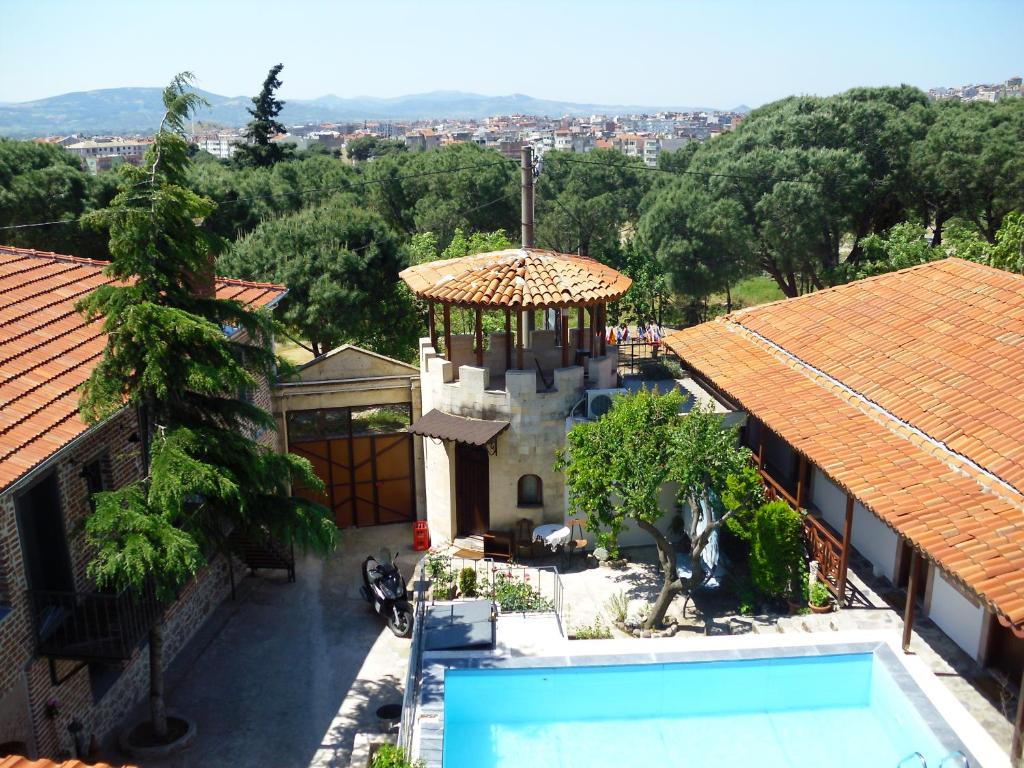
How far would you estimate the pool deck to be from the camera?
42.5 feet

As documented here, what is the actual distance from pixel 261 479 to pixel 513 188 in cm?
4166

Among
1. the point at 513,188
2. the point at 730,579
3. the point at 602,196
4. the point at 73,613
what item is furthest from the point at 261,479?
the point at 602,196

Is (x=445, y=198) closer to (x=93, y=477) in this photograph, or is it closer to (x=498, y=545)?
(x=498, y=545)

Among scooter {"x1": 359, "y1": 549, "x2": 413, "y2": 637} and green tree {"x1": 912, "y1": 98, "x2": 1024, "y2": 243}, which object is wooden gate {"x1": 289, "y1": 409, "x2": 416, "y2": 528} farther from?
green tree {"x1": 912, "y1": 98, "x2": 1024, "y2": 243}

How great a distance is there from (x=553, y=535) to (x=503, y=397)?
3.27m

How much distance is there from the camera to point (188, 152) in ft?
40.8

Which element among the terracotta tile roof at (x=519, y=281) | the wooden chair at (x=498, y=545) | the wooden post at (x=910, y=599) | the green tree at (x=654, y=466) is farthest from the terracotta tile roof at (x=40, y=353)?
the wooden post at (x=910, y=599)

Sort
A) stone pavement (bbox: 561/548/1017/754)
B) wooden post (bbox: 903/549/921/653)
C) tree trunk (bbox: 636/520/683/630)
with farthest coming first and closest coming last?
tree trunk (bbox: 636/520/683/630) < wooden post (bbox: 903/549/921/653) < stone pavement (bbox: 561/548/1017/754)

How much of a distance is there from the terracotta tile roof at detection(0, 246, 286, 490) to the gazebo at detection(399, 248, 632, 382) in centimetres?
693

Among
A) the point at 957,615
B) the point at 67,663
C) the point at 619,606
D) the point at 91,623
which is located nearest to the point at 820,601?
the point at 957,615

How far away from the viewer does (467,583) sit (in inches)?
680

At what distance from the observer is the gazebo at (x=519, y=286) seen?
18.1 meters

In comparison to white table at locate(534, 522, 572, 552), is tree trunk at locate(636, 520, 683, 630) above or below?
above

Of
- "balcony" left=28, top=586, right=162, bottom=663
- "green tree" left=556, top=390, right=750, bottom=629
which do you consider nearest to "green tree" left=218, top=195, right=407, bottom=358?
"green tree" left=556, top=390, right=750, bottom=629
